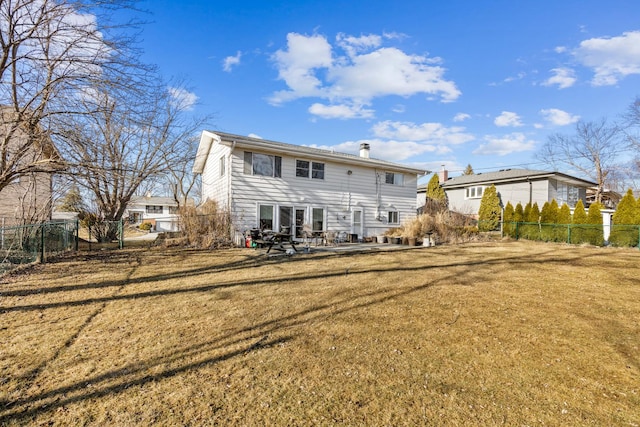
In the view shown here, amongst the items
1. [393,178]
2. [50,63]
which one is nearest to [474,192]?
[393,178]

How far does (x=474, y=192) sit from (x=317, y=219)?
16975mm

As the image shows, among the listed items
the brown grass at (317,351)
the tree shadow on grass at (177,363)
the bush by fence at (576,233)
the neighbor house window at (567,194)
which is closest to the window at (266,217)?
the brown grass at (317,351)

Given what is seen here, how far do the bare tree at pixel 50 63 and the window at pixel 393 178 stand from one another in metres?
14.1

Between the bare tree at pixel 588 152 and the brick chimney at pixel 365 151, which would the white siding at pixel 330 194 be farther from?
the bare tree at pixel 588 152

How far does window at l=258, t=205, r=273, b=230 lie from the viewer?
1393 centimetres

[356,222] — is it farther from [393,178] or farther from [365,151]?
[365,151]

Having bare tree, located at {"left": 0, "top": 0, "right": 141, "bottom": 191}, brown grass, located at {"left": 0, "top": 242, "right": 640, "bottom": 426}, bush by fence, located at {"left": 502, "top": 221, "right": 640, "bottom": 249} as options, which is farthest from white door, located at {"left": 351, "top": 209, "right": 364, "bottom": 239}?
bare tree, located at {"left": 0, "top": 0, "right": 141, "bottom": 191}

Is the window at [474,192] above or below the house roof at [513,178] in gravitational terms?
below

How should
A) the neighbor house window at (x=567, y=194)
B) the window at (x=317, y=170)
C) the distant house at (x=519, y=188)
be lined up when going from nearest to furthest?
the window at (x=317, y=170)
the distant house at (x=519, y=188)
the neighbor house window at (x=567, y=194)

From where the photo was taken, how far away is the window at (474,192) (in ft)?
82.7

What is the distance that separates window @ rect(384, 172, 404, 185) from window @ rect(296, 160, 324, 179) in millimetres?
4515

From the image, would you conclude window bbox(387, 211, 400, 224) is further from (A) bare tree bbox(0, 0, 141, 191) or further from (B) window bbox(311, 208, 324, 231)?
(A) bare tree bbox(0, 0, 141, 191)

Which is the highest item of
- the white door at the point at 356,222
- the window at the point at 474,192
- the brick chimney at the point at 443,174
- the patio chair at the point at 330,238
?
the brick chimney at the point at 443,174

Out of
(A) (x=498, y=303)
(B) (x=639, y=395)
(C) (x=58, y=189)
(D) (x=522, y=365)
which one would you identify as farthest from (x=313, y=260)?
(C) (x=58, y=189)
